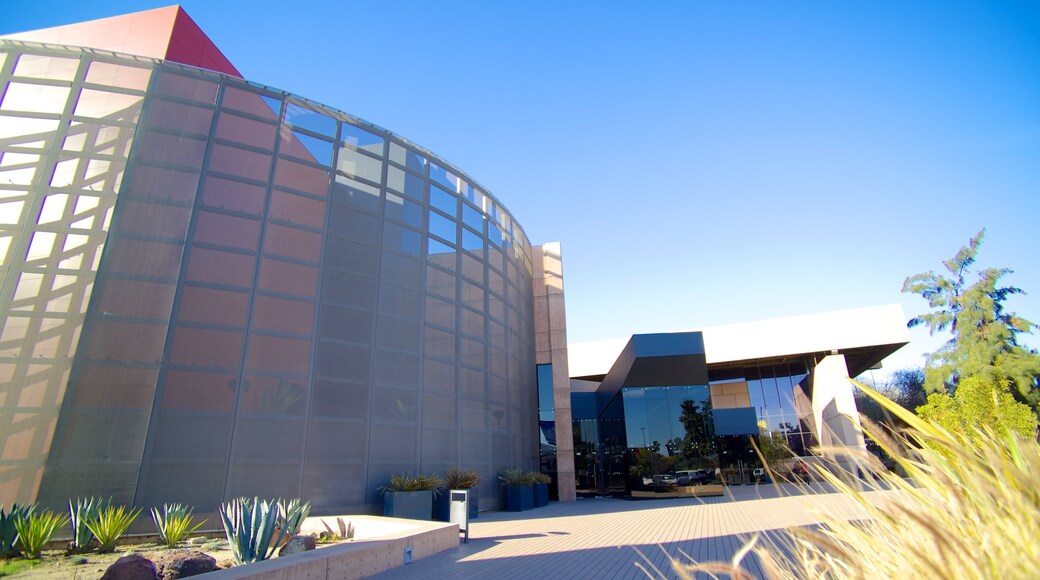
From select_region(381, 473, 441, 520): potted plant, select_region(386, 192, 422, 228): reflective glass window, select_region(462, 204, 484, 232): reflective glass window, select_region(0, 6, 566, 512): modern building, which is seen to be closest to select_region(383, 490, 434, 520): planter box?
select_region(381, 473, 441, 520): potted plant

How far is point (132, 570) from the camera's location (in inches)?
258

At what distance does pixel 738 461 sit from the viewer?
2889cm

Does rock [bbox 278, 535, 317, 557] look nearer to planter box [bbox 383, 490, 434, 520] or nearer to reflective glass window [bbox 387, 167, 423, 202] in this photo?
planter box [bbox 383, 490, 434, 520]

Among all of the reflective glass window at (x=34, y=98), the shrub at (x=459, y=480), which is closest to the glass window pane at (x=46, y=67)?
the reflective glass window at (x=34, y=98)

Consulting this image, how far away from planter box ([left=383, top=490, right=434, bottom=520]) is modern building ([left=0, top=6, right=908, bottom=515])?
998 millimetres

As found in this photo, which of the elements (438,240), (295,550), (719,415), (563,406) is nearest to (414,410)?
(438,240)

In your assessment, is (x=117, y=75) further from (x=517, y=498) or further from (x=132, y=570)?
(x=517, y=498)

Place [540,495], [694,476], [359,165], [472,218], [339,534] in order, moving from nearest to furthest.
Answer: [339,534]
[359,165]
[540,495]
[472,218]
[694,476]

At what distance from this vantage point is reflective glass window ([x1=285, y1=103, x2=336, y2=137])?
644 inches

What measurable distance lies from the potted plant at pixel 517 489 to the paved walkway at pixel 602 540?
47 centimetres

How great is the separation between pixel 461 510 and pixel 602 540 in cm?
316

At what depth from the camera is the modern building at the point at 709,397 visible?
74.6 ft

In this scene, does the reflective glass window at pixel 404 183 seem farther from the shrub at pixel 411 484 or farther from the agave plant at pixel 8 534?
the agave plant at pixel 8 534

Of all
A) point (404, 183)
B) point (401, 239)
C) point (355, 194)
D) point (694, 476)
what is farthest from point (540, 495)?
point (355, 194)
